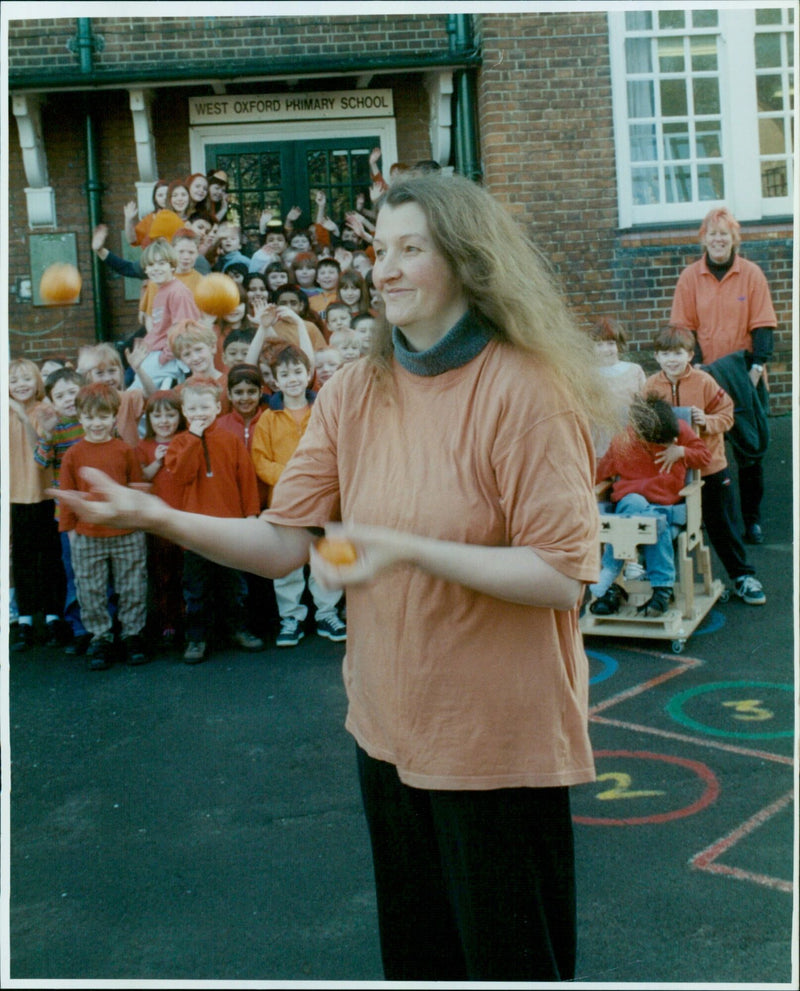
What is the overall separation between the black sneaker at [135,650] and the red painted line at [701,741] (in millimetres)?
2508

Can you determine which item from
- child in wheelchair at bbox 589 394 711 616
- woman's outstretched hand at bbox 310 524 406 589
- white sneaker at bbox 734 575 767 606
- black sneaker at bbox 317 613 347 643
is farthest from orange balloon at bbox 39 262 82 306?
woman's outstretched hand at bbox 310 524 406 589

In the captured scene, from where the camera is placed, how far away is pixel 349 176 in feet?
35.3

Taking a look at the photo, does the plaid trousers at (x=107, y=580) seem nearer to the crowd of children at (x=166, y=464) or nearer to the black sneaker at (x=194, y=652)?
the crowd of children at (x=166, y=464)

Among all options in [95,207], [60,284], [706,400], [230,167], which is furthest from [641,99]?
[60,284]

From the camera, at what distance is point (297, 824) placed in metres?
3.81

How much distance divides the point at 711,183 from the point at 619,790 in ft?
24.8

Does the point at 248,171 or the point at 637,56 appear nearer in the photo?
the point at 637,56

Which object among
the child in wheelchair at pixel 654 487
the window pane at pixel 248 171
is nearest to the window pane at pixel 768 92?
the window pane at pixel 248 171

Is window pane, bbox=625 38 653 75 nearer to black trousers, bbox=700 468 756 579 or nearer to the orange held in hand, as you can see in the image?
Result: black trousers, bbox=700 468 756 579

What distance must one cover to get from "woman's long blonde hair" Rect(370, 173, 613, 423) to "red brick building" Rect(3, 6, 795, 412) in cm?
749

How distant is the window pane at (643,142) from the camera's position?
9906mm

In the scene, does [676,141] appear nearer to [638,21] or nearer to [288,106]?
[638,21]

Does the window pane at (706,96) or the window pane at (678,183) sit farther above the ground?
the window pane at (706,96)

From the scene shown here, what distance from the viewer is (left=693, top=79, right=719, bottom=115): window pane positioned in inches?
392
